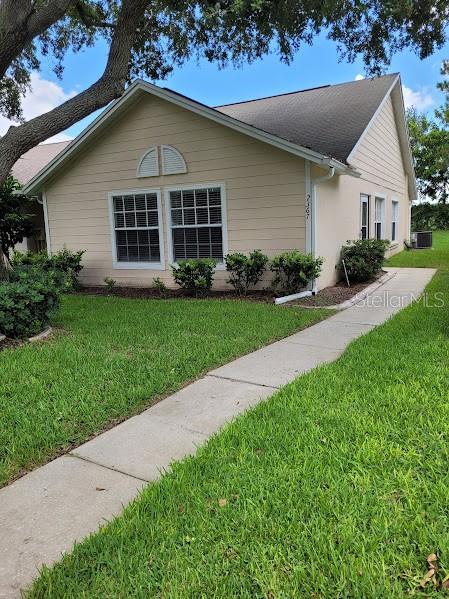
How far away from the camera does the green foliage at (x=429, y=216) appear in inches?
1476

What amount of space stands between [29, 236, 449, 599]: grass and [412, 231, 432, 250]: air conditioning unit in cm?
1810

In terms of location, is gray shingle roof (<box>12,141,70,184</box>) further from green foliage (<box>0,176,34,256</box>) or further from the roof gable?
green foliage (<box>0,176,34,256</box>)

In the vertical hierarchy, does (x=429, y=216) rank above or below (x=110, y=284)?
above

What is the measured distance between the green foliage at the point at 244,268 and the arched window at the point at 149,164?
9.76ft

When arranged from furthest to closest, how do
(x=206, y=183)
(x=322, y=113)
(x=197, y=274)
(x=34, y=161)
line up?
1. (x=34, y=161)
2. (x=322, y=113)
3. (x=206, y=183)
4. (x=197, y=274)

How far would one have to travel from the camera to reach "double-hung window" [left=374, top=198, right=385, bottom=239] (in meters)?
14.2

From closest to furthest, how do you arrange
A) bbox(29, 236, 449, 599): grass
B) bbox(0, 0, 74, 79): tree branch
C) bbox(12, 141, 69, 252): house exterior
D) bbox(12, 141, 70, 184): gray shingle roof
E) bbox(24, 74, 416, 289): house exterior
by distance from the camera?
bbox(29, 236, 449, 599): grass → bbox(0, 0, 74, 79): tree branch → bbox(24, 74, 416, 289): house exterior → bbox(12, 141, 69, 252): house exterior → bbox(12, 141, 70, 184): gray shingle roof

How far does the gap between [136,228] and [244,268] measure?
334cm

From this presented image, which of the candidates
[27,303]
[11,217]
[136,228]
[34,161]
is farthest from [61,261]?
[34,161]

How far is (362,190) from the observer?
12.3m

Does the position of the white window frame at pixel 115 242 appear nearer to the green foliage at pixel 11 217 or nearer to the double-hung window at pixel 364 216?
the green foliage at pixel 11 217

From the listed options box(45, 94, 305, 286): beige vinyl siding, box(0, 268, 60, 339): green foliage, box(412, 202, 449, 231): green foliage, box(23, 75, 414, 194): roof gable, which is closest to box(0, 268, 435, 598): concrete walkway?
box(0, 268, 60, 339): green foliage

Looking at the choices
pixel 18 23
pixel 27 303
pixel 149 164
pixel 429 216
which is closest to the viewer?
pixel 27 303

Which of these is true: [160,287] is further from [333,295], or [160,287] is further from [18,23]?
[18,23]
